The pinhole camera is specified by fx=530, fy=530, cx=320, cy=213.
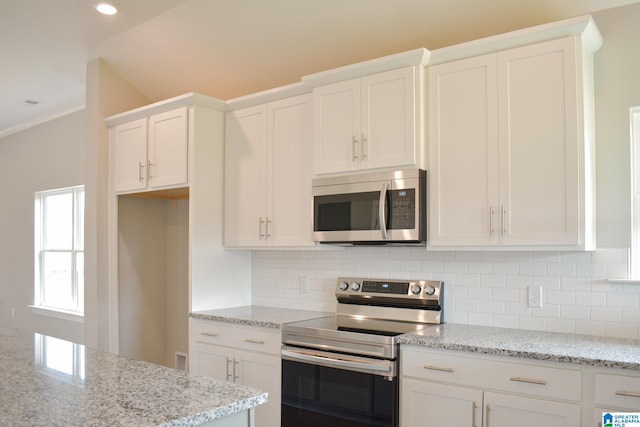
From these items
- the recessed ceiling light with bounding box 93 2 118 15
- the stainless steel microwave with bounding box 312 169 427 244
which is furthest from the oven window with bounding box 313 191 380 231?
the recessed ceiling light with bounding box 93 2 118 15

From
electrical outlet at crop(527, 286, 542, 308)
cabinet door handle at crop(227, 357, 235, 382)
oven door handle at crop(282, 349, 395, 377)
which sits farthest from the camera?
cabinet door handle at crop(227, 357, 235, 382)

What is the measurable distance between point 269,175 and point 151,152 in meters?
1.04

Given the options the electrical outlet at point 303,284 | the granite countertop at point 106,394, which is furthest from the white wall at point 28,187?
the granite countertop at point 106,394

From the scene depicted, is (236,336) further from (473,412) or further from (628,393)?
(628,393)

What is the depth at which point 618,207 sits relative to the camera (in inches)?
104

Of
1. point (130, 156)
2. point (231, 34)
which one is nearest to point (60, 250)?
point (130, 156)

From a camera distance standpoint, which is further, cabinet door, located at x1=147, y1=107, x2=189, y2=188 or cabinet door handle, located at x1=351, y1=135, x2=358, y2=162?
cabinet door, located at x1=147, y1=107, x2=189, y2=188

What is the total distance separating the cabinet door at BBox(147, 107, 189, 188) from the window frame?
244 centimetres

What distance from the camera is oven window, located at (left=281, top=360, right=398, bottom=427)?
8.63ft

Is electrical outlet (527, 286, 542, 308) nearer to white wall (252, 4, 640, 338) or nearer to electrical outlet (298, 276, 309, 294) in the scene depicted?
white wall (252, 4, 640, 338)

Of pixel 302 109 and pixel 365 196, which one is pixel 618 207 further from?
pixel 302 109

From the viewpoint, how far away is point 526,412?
228 centimetres

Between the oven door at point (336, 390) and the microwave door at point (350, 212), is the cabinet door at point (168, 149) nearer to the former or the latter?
the microwave door at point (350, 212)

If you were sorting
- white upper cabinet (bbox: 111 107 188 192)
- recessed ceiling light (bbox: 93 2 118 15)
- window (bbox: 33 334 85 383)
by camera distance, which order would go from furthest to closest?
white upper cabinet (bbox: 111 107 188 192) → recessed ceiling light (bbox: 93 2 118 15) → window (bbox: 33 334 85 383)
